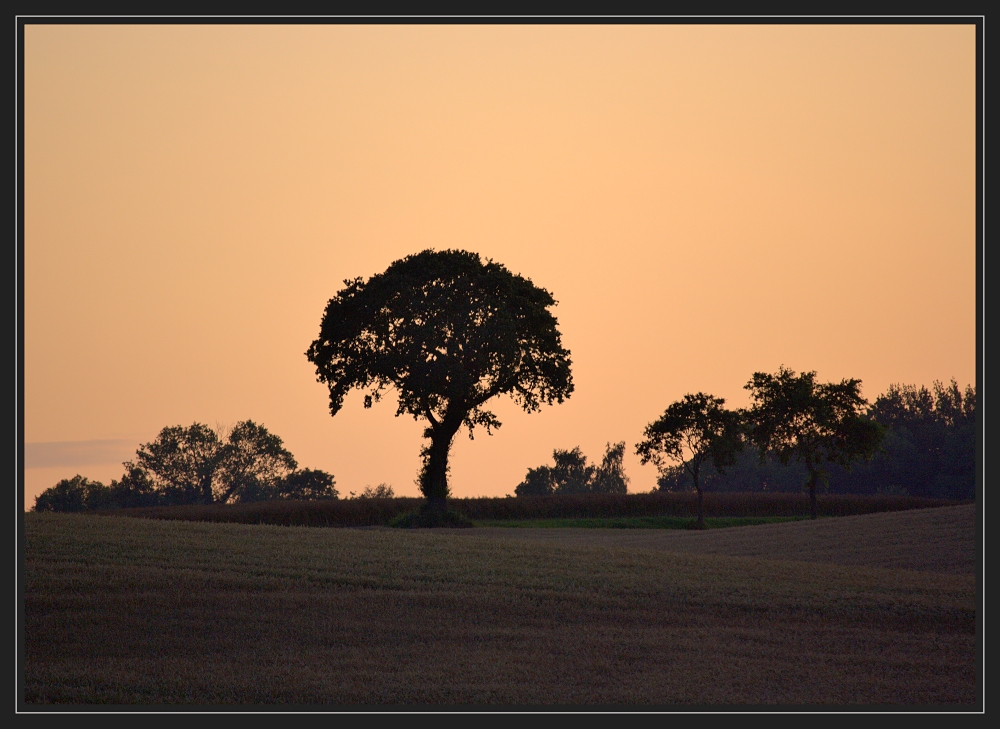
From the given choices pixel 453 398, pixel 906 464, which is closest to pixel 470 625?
pixel 453 398

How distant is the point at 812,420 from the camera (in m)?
62.2

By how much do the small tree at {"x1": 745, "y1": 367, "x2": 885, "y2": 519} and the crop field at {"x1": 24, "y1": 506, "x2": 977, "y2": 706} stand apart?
112 ft

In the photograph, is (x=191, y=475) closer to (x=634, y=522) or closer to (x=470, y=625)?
(x=634, y=522)

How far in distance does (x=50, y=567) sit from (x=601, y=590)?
12348 mm

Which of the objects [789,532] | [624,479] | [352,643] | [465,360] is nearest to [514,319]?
[465,360]

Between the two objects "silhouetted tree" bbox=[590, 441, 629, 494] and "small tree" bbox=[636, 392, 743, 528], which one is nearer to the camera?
"small tree" bbox=[636, 392, 743, 528]

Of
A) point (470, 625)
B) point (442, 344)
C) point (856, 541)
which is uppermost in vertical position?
point (442, 344)

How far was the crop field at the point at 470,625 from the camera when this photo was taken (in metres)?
14.7

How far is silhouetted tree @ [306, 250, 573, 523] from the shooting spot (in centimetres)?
4700

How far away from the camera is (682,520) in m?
61.8

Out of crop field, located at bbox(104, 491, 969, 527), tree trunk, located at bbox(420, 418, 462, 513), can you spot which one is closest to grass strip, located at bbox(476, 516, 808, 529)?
crop field, located at bbox(104, 491, 969, 527)

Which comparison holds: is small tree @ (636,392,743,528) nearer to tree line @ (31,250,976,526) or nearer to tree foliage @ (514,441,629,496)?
tree line @ (31,250,976,526)

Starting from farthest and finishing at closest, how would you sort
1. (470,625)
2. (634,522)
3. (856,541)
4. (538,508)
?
(538,508) < (634,522) < (856,541) < (470,625)

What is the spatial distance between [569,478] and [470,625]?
315 ft
